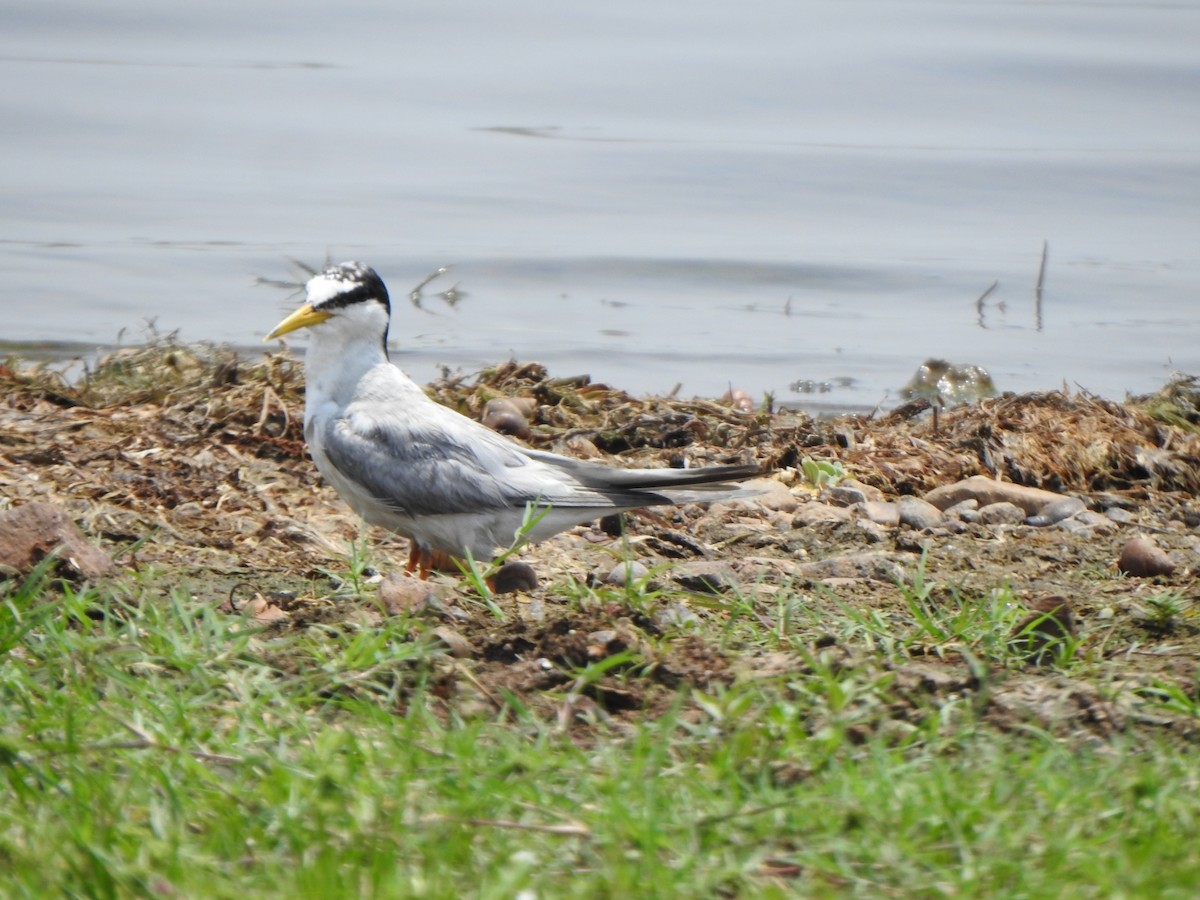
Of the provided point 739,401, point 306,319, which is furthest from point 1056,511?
point 306,319

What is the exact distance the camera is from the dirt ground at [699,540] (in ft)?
11.2

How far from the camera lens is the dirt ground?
11.2ft

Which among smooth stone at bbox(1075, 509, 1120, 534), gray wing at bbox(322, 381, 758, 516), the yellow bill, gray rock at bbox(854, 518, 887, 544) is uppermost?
the yellow bill

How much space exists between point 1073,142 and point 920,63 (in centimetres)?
307

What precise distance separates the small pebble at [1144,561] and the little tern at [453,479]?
3.81 ft

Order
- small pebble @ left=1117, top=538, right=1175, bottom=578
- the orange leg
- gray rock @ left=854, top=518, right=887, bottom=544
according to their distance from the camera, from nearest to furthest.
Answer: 1. small pebble @ left=1117, top=538, right=1175, bottom=578
2. the orange leg
3. gray rock @ left=854, top=518, right=887, bottom=544

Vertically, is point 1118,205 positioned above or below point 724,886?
above

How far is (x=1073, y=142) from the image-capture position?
15680 mm

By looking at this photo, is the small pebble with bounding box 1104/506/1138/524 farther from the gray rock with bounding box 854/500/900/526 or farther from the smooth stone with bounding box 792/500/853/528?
the smooth stone with bounding box 792/500/853/528

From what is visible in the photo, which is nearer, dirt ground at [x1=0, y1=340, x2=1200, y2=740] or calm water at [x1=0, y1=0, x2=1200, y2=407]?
dirt ground at [x1=0, y1=340, x2=1200, y2=740]

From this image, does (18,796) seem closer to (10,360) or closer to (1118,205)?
(10,360)

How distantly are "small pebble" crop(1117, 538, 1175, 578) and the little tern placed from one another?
116cm

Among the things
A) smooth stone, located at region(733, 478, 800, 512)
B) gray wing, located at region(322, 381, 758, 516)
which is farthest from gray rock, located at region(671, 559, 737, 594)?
smooth stone, located at region(733, 478, 800, 512)

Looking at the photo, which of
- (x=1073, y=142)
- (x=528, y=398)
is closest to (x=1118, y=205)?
(x=1073, y=142)
